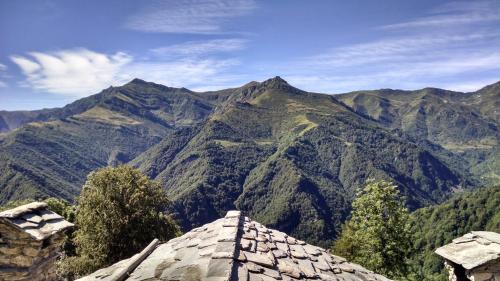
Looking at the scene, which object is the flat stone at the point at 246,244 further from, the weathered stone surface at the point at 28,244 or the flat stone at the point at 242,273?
the weathered stone surface at the point at 28,244

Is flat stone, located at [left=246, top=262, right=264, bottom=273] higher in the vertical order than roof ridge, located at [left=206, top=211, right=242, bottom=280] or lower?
lower

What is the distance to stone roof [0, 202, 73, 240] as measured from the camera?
1152cm

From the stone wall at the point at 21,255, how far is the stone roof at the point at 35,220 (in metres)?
0.14

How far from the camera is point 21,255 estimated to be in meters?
11.6

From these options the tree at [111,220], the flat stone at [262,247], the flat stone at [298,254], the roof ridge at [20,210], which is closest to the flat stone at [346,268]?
the flat stone at [298,254]

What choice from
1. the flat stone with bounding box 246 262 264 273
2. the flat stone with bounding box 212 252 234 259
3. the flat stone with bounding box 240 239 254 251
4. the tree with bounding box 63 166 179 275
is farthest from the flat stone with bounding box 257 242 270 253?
the tree with bounding box 63 166 179 275

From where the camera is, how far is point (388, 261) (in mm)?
32969

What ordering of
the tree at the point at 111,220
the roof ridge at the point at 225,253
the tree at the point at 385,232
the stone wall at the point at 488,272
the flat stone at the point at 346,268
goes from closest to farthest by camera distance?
the roof ridge at the point at 225,253 → the stone wall at the point at 488,272 → the flat stone at the point at 346,268 → the tree at the point at 111,220 → the tree at the point at 385,232

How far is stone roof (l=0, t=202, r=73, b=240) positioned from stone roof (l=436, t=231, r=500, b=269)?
12.3m

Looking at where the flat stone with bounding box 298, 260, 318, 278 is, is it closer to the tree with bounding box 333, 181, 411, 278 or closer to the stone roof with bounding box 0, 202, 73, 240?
the stone roof with bounding box 0, 202, 73, 240

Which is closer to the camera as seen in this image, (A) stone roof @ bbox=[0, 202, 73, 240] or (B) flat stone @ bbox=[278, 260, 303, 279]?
(B) flat stone @ bbox=[278, 260, 303, 279]

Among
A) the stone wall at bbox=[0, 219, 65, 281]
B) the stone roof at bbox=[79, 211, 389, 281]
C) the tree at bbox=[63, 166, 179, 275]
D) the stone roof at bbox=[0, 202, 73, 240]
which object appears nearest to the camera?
the stone roof at bbox=[79, 211, 389, 281]

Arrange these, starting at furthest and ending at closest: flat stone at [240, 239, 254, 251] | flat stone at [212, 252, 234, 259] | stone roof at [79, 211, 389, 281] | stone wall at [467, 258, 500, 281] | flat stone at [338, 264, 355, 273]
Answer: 1. flat stone at [338, 264, 355, 273]
2. stone wall at [467, 258, 500, 281]
3. flat stone at [240, 239, 254, 251]
4. flat stone at [212, 252, 234, 259]
5. stone roof at [79, 211, 389, 281]

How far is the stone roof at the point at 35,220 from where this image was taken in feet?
37.8
